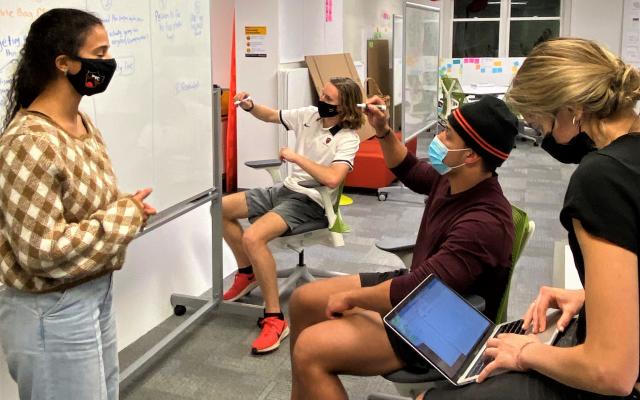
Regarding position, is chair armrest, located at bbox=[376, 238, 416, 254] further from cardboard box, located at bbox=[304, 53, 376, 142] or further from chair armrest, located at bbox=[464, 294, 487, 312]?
cardboard box, located at bbox=[304, 53, 376, 142]

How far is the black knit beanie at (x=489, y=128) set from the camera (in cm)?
186

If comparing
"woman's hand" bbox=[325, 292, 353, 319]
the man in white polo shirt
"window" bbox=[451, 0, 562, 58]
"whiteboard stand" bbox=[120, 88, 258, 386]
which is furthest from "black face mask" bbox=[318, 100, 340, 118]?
"window" bbox=[451, 0, 562, 58]

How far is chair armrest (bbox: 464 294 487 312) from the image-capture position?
1.78 metres

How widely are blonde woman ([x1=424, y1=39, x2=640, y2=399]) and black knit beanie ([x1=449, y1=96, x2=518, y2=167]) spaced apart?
50 cm

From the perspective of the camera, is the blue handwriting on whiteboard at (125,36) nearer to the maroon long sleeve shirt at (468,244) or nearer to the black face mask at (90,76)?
the black face mask at (90,76)

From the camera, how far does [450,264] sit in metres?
1.75

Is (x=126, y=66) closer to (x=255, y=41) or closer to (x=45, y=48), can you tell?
(x=45, y=48)

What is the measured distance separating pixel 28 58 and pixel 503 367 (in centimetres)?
129

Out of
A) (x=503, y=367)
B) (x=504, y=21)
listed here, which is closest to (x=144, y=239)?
(x=503, y=367)

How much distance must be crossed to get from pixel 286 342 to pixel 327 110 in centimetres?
118

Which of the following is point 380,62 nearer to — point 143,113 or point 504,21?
point 504,21

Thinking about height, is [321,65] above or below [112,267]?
above

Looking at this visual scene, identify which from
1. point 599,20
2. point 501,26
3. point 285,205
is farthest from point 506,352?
point 501,26

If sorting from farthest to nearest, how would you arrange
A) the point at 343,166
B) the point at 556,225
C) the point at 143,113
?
the point at 556,225 → the point at 343,166 → the point at 143,113
